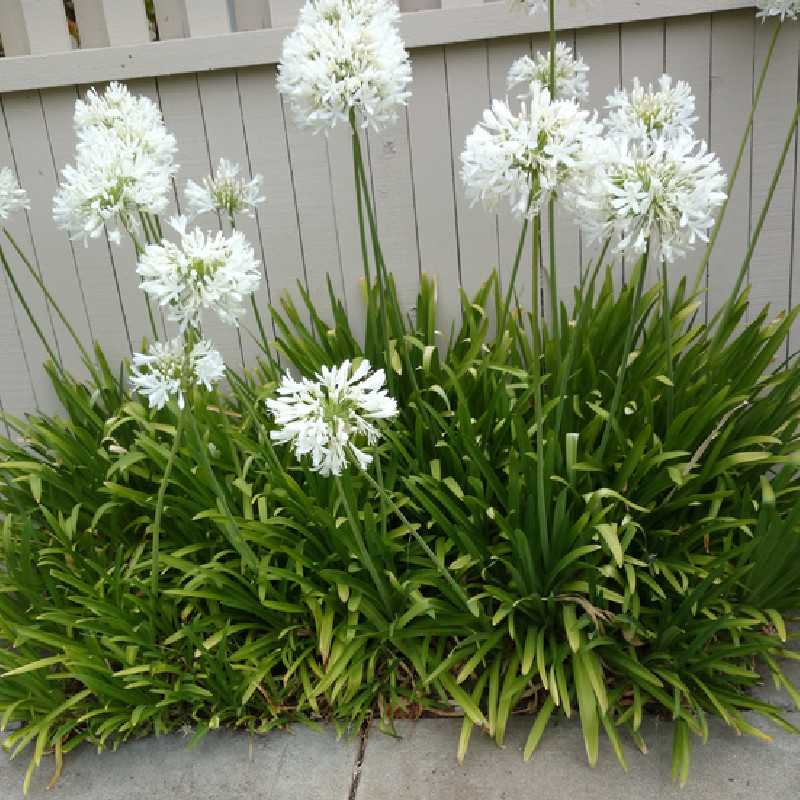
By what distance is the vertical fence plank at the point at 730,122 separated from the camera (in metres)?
3.03

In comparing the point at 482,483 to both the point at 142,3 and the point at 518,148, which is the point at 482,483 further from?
the point at 142,3

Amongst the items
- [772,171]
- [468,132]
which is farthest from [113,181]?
[772,171]

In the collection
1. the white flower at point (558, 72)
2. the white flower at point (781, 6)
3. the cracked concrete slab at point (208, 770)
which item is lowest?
the cracked concrete slab at point (208, 770)

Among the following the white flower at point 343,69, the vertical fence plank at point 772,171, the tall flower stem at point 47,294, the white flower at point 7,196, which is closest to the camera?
the white flower at point 343,69

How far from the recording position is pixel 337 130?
3268 millimetres

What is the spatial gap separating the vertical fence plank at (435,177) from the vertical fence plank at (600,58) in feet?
1.67

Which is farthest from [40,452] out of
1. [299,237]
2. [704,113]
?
[704,113]

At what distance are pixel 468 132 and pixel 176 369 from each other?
1665mm

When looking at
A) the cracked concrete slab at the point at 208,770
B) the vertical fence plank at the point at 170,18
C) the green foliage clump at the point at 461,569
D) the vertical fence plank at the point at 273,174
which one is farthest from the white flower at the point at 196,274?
the vertical fence plank at the point at 170,18

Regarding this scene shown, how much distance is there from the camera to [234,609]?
103 inches

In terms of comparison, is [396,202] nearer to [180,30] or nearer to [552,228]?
[180,30]

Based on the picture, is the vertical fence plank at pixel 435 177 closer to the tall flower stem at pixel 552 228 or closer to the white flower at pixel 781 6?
the tall flower stem at pixel 552 228

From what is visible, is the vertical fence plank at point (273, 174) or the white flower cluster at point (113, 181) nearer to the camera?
the white flower cluster at point (113, 181)

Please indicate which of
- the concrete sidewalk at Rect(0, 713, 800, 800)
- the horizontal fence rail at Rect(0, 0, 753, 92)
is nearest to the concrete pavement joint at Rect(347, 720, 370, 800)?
the concrete sidewalk at Rect(0, 713, 800, 800)
